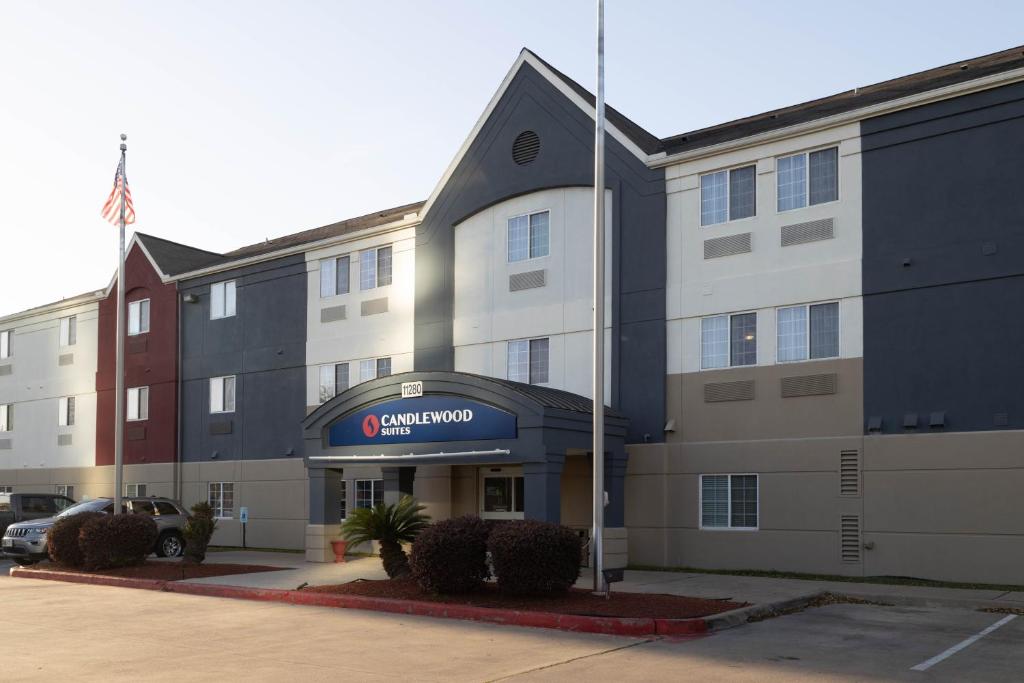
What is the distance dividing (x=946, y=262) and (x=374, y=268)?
50.7 ft

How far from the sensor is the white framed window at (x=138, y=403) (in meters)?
37.1

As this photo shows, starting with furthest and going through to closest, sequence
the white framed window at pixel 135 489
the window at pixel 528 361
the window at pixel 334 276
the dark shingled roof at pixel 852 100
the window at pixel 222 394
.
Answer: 1. the white framed window at pixel 135 489
2. the window at pixel 222 394
3. the window at pixel 334 276
4. the window at pixel 528 361
5. the dark shingled roof at pixel 852 100

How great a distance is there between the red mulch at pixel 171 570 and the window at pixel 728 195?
12.2 meters

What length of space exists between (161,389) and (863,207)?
24.1 meters

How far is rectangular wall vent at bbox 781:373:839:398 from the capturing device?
21.3 m

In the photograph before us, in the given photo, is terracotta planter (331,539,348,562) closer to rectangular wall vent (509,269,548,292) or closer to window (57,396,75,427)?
rectangular wall vent (509,269,548,292)

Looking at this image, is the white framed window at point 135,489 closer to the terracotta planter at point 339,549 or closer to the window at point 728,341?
the terracotta planter at point 339,549

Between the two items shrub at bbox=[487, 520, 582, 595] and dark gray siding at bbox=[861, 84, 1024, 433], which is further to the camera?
dark gray siding at bbox=[861, 84, 1024, 433]

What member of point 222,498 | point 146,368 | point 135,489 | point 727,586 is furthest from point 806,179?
point 135,489

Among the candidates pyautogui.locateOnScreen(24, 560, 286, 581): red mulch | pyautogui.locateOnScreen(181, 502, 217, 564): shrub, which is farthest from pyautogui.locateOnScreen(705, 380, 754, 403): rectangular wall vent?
pyautogui.locateOnScreen(181, 502, 217, 564): shrub

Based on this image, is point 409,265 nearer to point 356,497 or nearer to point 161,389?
point 356,497

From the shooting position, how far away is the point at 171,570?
22.9 meters

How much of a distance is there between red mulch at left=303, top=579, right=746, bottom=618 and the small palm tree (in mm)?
841

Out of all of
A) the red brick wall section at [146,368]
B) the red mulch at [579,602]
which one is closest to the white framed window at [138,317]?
the red brick wall section at [146,368]
